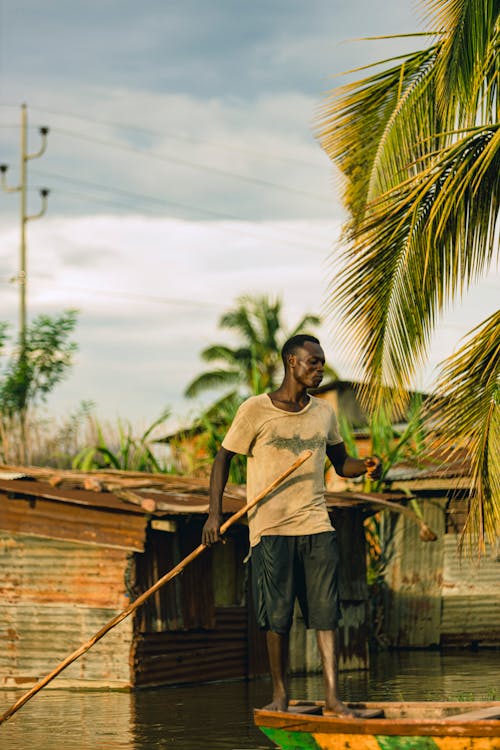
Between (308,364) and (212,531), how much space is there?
107 centimetres

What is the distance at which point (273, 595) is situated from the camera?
705cm

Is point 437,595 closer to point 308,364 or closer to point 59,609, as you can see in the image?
point 59,609

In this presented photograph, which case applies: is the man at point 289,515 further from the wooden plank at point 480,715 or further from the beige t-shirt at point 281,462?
the wooden plank at point 480,715

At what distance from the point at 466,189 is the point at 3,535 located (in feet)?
18.9

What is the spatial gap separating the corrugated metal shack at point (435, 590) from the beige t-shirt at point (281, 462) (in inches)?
415

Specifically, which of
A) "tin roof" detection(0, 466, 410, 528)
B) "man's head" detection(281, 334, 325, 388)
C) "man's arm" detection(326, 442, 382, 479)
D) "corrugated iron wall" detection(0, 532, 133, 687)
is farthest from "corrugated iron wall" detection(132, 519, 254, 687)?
"man's head" detection(281, 334, 325, 388)

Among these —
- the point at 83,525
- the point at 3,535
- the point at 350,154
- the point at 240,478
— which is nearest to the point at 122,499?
the point at 83,525

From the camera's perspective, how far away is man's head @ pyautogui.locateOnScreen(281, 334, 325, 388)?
23.7ft

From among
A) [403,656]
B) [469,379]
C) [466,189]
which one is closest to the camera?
[469,379]

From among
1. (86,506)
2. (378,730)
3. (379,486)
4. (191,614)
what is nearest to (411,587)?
(379,486)

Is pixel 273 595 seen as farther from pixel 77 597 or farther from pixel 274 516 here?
pixel 77 597

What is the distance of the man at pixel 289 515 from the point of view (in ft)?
23.0

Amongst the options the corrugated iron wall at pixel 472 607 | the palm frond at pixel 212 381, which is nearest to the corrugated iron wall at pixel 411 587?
the corrugated iron wall at pixel 472 607

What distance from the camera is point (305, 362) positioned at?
723 centimetres
